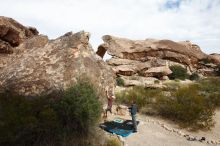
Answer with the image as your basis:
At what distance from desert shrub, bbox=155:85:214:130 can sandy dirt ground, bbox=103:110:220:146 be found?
Answer: 21.4 inches

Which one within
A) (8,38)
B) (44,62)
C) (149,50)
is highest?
(149,50)

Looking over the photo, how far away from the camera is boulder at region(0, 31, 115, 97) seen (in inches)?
439

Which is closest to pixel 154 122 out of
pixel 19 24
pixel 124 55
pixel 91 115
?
pixel 91 115

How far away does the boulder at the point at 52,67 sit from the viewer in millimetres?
11141

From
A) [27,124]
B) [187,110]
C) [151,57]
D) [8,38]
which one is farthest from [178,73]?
[27,124]

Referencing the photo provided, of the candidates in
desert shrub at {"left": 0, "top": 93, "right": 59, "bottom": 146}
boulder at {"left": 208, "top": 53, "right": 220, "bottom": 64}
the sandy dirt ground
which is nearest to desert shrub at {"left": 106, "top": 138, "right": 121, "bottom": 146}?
the sandy dirt ground

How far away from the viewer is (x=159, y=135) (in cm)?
1316

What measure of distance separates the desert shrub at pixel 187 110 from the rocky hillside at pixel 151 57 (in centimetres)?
1518

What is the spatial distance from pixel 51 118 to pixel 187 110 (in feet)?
30.5

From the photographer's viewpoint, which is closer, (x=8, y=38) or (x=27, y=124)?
(x=27, y=124)

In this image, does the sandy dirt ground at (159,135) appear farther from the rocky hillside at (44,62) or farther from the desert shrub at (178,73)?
the desert shrub at (178,73)

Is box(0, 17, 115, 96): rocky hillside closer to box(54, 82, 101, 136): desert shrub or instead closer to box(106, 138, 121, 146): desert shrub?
box(54, 82, 101, 136): desert shrub

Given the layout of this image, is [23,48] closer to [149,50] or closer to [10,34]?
[10,34]

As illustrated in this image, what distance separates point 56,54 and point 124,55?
26.8 m
